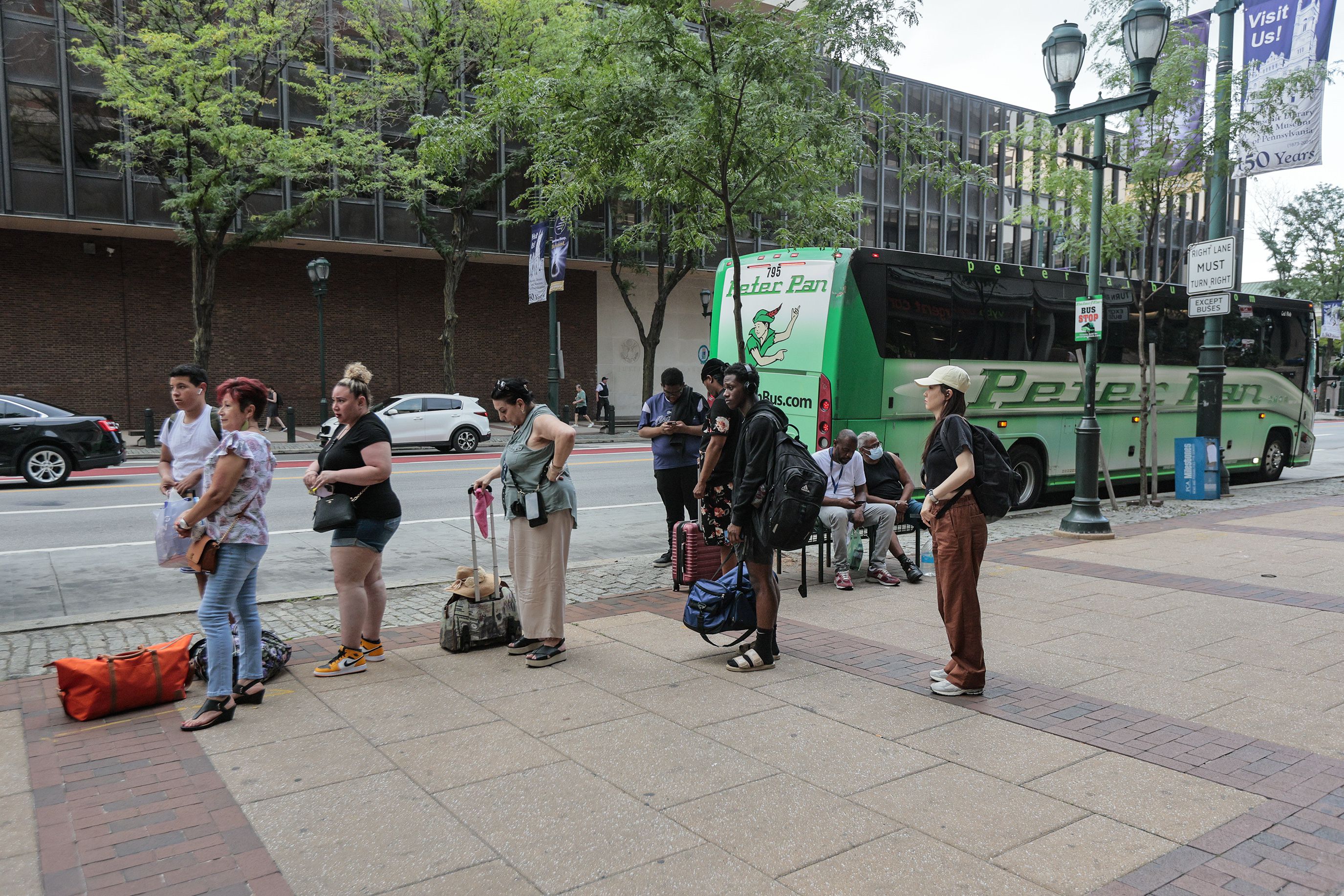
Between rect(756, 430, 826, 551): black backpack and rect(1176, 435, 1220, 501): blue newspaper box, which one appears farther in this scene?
rect(1176, 435, 1220, 501): blue newspaper box

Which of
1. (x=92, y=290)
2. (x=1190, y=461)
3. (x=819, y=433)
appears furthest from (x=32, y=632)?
(x=92, y=290)

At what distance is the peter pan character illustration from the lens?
1146cm

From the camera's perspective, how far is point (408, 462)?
67.4ft

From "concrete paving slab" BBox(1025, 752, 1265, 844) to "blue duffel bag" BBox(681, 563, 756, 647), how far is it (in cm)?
218

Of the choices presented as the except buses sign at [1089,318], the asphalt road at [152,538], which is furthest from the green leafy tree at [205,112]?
the except buses sign at [1089,318]

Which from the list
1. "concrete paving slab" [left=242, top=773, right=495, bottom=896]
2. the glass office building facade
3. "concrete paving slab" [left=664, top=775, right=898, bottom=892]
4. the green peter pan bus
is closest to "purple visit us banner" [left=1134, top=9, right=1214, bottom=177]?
the glass office building facade

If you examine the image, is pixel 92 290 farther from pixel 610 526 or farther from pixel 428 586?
pixel 428 586

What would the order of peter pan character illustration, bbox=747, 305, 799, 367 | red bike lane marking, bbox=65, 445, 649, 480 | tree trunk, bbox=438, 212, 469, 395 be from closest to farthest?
peter pan character illustration, bbox=747, 305, 799, 367, red bike lane marking, bbox=65, 445, 649, 480, tree trunk, bbox=438, 212, 469, 395

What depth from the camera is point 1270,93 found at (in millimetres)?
13141

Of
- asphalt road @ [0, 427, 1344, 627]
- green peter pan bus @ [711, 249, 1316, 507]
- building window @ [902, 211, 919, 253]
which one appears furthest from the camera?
building window @ [902, 211, 919, 253]

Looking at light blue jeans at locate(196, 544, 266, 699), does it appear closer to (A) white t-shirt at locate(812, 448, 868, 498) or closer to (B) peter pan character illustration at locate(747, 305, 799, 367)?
(A) white t-shirt at locate(812, 448, 868, 498)

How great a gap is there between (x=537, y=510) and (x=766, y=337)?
6506 millimetres

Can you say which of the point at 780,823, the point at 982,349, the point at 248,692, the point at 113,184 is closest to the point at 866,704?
the point at 780,823

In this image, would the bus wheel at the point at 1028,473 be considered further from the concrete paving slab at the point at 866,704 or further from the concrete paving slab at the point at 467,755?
the concrete paving slab at the point at 467,755
